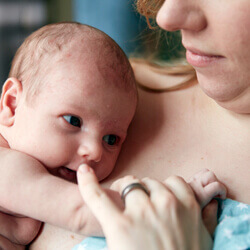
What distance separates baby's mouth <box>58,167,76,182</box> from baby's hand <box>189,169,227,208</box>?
1.00 feet

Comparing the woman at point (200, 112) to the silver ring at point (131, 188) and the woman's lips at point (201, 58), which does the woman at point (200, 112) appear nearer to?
the woman's lips at point (201, 58)

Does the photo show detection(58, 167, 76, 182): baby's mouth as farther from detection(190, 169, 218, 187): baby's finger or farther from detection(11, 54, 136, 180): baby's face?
detection(190, 169, 218, 187): baby's finger

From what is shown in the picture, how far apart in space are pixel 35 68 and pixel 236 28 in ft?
1.63

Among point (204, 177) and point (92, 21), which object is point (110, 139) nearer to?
point (204, 177)

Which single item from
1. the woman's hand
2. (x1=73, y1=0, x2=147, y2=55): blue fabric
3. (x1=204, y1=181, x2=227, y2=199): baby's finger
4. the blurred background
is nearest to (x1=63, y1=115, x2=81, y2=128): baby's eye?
the woman's hand

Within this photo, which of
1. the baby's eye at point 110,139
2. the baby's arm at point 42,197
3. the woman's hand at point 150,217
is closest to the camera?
the woman's hand at point 150,217

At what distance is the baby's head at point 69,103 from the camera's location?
960mm

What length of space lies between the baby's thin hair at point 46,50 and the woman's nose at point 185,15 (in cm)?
23

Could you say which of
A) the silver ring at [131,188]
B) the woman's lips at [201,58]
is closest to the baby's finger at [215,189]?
the silver ring at [131,188]

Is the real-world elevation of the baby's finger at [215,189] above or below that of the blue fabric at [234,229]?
above

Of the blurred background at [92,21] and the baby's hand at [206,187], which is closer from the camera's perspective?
the baby's hand at [206,187]

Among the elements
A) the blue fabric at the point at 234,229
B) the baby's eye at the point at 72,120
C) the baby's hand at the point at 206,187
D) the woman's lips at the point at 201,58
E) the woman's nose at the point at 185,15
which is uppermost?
the woman's nose at the point at 185,15

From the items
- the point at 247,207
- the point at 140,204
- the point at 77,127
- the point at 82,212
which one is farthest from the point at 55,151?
the point at 247,207

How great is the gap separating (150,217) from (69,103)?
38 centimetres
